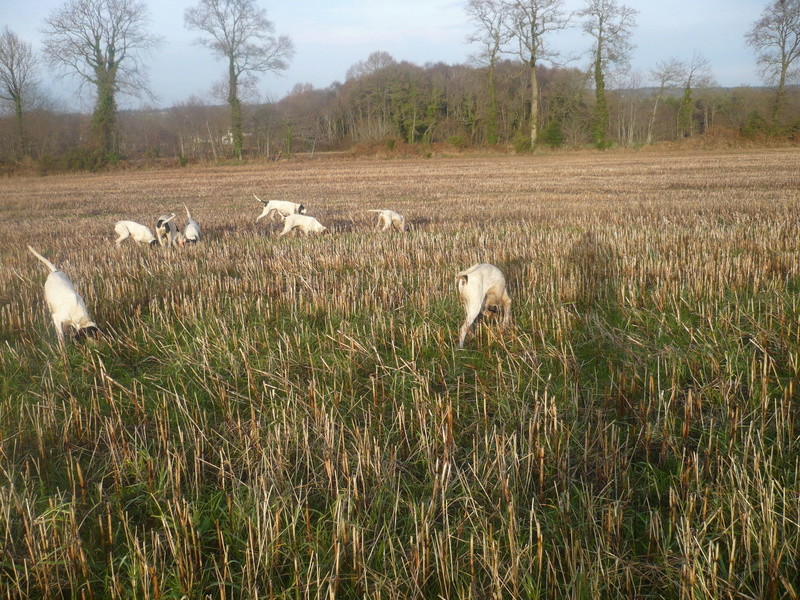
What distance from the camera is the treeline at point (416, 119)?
4041 centimetres

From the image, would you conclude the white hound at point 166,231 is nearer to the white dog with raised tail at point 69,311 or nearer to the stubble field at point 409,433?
the stubble field at point 409,433

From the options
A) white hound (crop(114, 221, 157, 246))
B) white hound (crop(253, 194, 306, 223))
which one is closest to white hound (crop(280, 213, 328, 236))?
white hound (crop(253, 194, 306, 223))

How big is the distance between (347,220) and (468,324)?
330 inches

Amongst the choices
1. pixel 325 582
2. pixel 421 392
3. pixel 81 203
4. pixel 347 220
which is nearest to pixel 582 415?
pixel 421 392

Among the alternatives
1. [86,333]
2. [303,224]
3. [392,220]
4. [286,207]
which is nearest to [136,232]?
[303,224]

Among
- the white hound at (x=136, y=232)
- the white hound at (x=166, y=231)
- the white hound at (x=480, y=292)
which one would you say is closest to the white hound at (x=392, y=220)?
the white hound at (x=166, y=231)

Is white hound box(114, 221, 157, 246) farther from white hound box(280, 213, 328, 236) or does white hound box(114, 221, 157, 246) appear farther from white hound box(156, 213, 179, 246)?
white hound box(280, 213, 328, 236)

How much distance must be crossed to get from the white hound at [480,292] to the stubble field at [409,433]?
0.17 m

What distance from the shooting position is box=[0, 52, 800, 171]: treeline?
133 ft

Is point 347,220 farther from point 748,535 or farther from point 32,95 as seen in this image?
point 32,95

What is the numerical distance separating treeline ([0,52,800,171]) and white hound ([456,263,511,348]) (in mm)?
40059

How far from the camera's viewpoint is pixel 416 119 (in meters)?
53.0

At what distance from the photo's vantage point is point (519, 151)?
42.1m

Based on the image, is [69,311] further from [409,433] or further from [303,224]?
[303,224]
